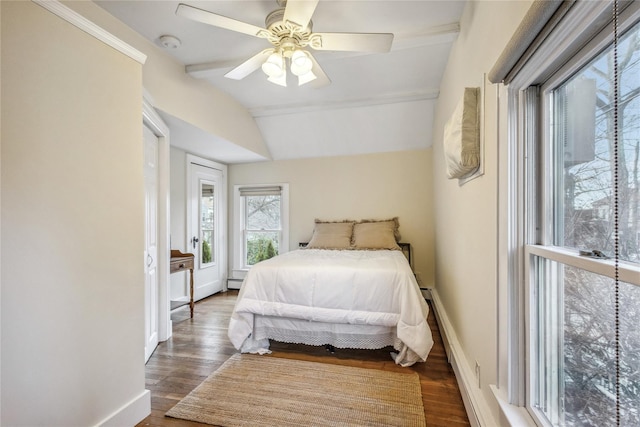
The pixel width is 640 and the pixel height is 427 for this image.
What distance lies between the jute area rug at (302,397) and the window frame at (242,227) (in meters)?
2.56

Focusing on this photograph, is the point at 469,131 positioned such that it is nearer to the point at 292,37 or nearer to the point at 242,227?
the point at 292,37

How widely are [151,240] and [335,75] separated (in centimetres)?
232

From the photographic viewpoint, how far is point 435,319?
10.7 ft

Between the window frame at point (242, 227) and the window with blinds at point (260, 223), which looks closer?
the window frame at point (242, 227)

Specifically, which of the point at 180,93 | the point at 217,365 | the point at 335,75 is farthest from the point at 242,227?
the point at 335,75

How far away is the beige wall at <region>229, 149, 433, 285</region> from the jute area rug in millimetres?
2437

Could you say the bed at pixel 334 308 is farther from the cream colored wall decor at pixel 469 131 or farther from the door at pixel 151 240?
the cream colored wall decor at pixel 469 131

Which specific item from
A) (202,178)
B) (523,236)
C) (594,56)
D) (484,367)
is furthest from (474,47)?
(202,178)

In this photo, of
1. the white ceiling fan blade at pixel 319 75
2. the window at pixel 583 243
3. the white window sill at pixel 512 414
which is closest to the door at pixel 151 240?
the white ceiling fan blade at pixel 319 75

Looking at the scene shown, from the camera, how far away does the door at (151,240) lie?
2.42 metres

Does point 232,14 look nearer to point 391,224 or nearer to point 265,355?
point 265,355

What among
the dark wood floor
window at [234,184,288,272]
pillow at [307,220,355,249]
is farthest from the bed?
window at [234,184,288,272]

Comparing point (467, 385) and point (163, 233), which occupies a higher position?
point (163, 233)

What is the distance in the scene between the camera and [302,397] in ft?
6.06
